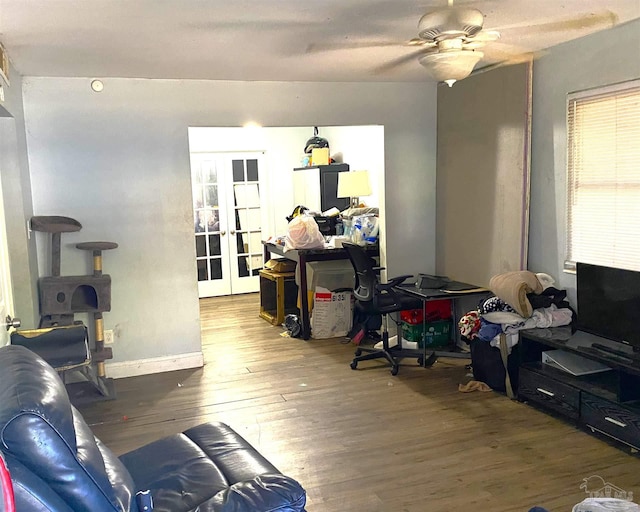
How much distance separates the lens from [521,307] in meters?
3.73

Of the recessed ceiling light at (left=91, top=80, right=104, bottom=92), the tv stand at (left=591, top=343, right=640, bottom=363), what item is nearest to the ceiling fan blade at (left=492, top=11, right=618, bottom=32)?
the tv stand at (left=591, top=343, right=640, bottom=363)

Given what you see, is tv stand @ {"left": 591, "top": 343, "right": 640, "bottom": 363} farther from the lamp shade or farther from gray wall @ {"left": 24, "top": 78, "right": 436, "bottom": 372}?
the lamp shade

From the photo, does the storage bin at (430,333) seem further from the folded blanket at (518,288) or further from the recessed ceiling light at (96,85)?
the recessed ceiling light at (96,85)

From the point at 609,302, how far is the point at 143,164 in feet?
11.1

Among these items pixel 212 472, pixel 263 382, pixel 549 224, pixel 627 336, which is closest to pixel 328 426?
pixel 263 382

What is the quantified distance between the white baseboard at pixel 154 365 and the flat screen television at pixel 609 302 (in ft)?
9.59

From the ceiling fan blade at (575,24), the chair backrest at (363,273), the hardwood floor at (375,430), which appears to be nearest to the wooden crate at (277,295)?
the hardwood floor at (375,430)

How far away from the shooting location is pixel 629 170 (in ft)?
11.2

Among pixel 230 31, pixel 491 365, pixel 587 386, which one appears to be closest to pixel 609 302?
pixel 587 386

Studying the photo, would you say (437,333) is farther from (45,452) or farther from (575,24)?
(45,452)

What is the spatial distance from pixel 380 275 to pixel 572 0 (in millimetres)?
3032

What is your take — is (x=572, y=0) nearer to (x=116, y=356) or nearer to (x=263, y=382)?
(x=263, y=382)

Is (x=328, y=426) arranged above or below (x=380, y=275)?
below

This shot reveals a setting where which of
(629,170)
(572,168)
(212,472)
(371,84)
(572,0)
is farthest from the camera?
(371,84)
